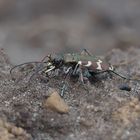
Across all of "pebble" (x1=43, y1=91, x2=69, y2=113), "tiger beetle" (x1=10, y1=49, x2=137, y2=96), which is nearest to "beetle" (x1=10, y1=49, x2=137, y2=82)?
"tiger beetle" (x1=10, y1=49, x2=137, y2=96)

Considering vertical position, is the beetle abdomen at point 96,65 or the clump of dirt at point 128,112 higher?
the beetle abdomen at point 96,65

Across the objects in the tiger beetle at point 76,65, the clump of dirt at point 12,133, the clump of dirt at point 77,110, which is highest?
the tiger beetle at point 76,65

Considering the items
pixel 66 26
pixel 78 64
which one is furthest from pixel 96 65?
pixel 66 26

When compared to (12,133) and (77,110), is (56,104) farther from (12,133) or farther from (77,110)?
(12,133)

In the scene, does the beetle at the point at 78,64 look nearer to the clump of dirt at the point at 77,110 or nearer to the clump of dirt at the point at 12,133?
the clump of dirt at the point at 77,110

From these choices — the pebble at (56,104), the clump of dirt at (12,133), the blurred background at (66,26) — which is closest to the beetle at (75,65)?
the pebble at (56,104)

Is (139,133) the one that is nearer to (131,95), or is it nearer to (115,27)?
(131,95)
